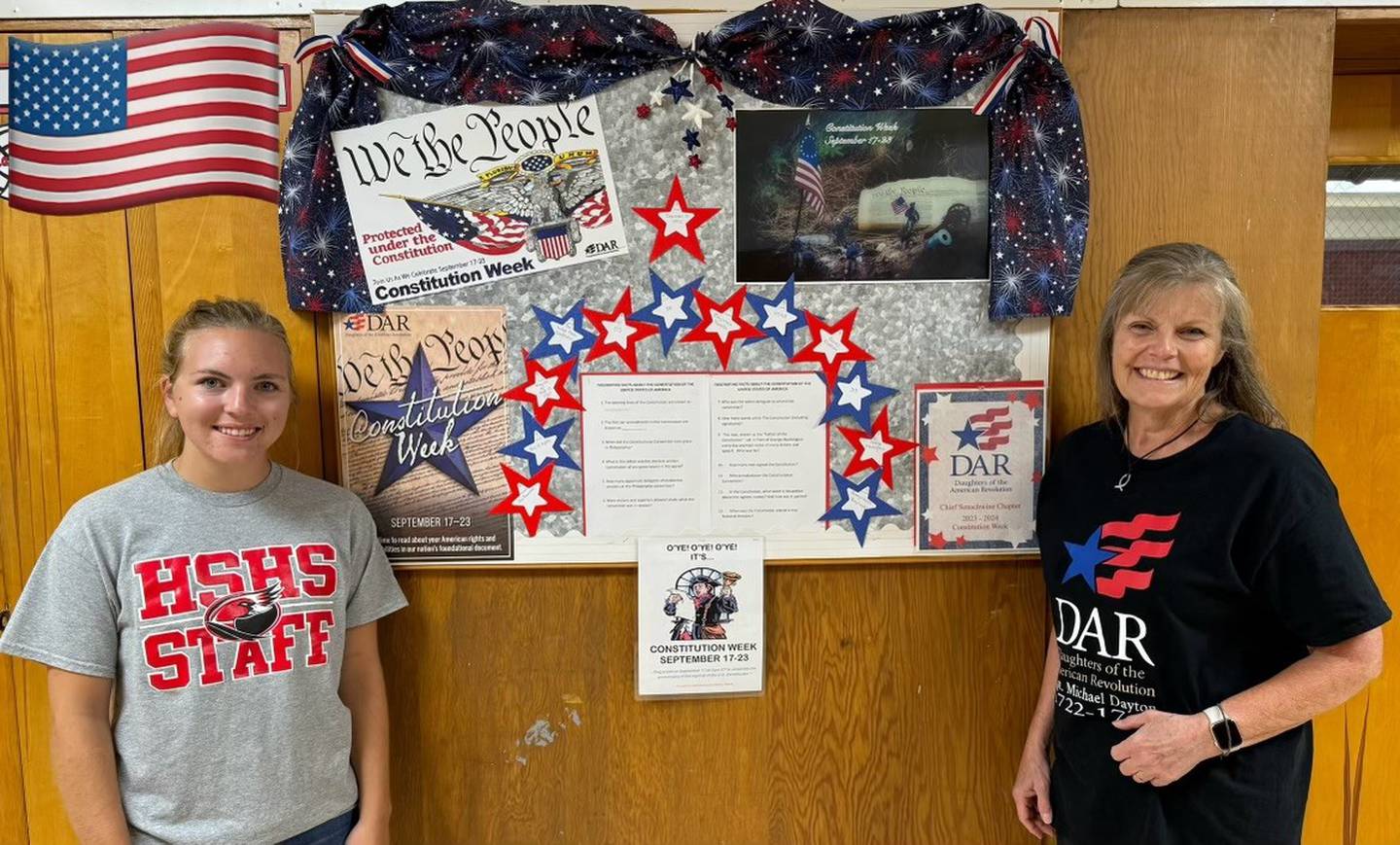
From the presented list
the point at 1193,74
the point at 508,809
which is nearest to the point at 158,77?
the point at 508,809

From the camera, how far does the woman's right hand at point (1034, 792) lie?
4.70 feet

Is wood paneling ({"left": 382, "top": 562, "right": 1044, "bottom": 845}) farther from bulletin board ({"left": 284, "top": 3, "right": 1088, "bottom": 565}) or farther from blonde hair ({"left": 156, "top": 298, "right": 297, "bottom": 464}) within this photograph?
blonde hair ({"left": 156, "top": 298, "right": 297, "bottom": 464})

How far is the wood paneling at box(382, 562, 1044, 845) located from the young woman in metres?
0.27

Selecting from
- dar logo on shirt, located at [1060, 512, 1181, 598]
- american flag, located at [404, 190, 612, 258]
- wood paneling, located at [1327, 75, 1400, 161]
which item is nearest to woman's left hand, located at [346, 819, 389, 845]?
american flag, located at [404, 190, 612, 258]

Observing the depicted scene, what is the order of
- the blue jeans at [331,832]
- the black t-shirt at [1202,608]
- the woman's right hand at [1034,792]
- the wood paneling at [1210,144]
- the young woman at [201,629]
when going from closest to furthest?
the black t-shirt at [1202,608] → the young woman at [201,629] → the blue jeans at [331,832] → the woman's right hand at [1034,792] → the wood paneling at [1210,144]

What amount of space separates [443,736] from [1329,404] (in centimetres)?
209

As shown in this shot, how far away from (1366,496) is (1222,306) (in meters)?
0.99

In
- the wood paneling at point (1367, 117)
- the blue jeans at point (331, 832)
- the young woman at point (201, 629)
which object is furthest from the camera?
the wood paneling at point (1367, 117)

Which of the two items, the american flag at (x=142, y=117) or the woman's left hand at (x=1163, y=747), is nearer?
the woman's left hand at (x=1163, y=747)

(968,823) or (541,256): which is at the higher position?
(541,256)

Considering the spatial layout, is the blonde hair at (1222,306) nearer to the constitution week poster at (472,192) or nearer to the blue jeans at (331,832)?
the constitution week poster at (472,192)

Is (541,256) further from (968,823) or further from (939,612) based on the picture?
(968,823)

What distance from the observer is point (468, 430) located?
1.55 m

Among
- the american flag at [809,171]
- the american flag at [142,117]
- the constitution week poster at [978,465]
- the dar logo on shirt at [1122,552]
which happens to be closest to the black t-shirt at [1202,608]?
the dar logo on shirt at [1122,552]
